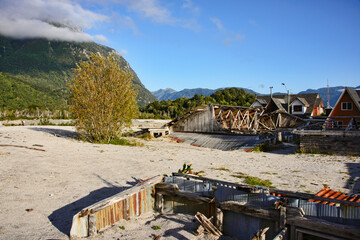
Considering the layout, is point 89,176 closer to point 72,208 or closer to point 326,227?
point 72,208

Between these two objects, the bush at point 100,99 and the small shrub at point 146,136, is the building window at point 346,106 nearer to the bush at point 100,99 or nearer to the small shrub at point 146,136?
the small shrub at point 146,136

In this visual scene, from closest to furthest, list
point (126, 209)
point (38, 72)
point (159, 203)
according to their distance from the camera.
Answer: point (126, 209) < point (159, 203) < point (38, 72)

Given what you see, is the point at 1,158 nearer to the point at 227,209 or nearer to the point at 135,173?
the point at 135,173

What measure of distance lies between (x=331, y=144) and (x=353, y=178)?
7.80m

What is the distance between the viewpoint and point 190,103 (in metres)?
72.0

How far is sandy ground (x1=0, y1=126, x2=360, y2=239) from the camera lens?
21.4 ft

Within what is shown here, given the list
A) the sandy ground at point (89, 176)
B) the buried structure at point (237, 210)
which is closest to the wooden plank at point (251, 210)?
the buried structure at point (237, 210)

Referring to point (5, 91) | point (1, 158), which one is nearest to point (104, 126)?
point (1, 158)

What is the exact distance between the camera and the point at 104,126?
20688 mm

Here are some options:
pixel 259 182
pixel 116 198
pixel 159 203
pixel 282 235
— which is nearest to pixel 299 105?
pixel 259 182

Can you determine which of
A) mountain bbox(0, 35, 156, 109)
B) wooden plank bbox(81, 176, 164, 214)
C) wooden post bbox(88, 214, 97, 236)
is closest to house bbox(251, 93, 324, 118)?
wooden plank bbox(81, 176, 164, 214)

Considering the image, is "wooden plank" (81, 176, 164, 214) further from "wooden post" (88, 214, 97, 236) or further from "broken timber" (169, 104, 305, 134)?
"broken timber" (169, 104, 305, 134)

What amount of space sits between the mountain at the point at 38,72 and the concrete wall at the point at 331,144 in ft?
236

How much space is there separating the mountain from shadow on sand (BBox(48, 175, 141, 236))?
7837cm
